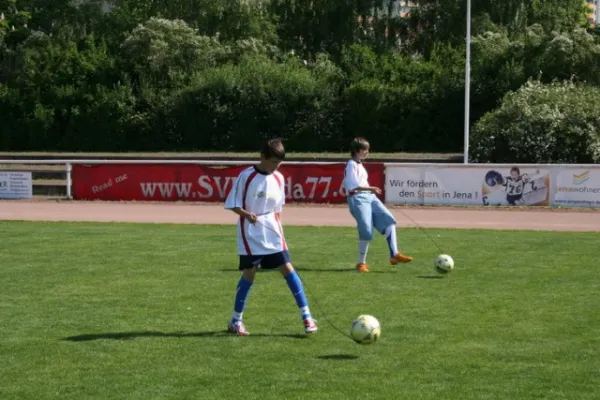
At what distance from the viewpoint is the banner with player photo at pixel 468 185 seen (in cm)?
2867

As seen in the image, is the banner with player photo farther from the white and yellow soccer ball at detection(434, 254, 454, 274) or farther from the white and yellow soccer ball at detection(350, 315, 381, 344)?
the white and yellow soccer ball at detection(350, 315, 381, 344)

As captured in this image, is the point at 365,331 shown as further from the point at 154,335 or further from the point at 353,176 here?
the point at 353,176

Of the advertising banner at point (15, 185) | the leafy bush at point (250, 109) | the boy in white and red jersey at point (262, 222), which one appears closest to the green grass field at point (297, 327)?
the boy in white and red jersey at point (262, 222)

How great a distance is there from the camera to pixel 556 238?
2069cm

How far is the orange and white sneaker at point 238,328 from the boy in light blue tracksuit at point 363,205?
4527 millimetres

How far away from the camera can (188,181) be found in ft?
102

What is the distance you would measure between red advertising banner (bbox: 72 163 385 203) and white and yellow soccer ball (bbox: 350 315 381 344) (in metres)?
20.2

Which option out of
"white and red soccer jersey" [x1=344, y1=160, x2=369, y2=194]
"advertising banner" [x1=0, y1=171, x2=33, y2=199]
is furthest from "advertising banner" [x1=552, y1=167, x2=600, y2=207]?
"advertising banner" [x1=0, y1=171, x2=33, y2=199]

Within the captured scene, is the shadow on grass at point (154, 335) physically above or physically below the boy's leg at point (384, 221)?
below

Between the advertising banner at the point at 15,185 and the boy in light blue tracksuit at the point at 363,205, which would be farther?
the advertising banner at the point at 15,185

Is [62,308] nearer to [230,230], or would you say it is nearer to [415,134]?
[230,230]

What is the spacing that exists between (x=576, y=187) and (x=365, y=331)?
20.5 m

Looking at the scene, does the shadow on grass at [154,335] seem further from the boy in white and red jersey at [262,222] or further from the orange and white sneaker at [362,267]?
the orange and white sneaker at [362,267]

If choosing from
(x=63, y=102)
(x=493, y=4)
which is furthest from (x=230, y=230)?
(x=493, y=4)
